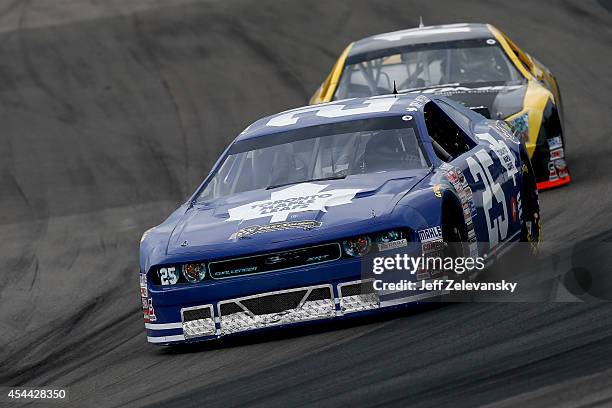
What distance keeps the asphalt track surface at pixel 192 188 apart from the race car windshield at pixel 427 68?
3.75 feet

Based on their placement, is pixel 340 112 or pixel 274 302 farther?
pixel 340 112

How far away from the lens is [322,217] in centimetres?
803

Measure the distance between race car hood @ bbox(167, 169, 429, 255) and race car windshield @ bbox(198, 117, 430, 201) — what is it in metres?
0.18

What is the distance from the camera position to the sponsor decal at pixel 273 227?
7.96 metres

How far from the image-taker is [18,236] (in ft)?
43.3

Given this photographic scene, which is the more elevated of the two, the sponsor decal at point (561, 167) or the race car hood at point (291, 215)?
the race car hood at point (291, 215)

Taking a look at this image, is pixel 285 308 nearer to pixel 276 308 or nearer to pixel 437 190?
pixel 276 308

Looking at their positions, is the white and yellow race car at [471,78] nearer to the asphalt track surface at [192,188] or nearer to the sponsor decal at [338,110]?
the asphalt track surface at [192,188]

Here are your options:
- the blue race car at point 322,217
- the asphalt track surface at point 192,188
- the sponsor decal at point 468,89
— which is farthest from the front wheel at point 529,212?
the sponsor decal at point 468,89

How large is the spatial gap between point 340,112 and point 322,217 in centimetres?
161

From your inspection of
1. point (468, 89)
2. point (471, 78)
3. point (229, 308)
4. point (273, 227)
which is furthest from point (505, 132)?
point (471, 78)

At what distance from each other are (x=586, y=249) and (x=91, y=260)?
4.26 meters

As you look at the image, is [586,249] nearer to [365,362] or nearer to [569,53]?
[365,362]

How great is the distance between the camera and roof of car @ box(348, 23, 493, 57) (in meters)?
14.2
